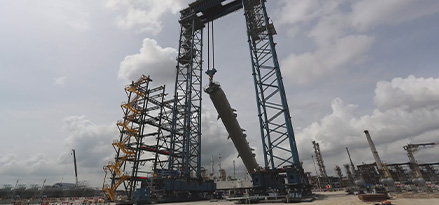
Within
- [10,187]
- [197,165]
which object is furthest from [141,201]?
[10,187]

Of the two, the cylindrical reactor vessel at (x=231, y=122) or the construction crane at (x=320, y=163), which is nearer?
the cylindrical reactor vessel at (x=231, y=122)

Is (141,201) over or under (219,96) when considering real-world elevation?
under

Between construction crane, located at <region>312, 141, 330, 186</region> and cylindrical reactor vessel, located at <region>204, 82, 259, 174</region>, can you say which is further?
construction crane, located at <region>312, 141, 330, 186</region>

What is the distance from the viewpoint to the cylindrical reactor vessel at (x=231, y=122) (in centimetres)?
1841

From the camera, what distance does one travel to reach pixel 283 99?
19.5m

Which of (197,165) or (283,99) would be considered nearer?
(283,99)

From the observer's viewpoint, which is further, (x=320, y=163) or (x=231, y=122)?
(x=320, y=163)

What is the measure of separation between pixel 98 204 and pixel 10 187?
239 ft

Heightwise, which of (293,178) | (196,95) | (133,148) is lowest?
(293,178)

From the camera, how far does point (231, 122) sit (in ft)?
64.6

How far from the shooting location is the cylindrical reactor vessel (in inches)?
725

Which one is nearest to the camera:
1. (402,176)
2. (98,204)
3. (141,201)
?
(141,201)

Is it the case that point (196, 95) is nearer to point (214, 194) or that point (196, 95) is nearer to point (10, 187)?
point (214, 194)

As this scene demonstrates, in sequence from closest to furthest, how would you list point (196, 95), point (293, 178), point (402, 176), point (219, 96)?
point (293, 178) → point (219, 96) → point (196, 95) → point (402, 176)
